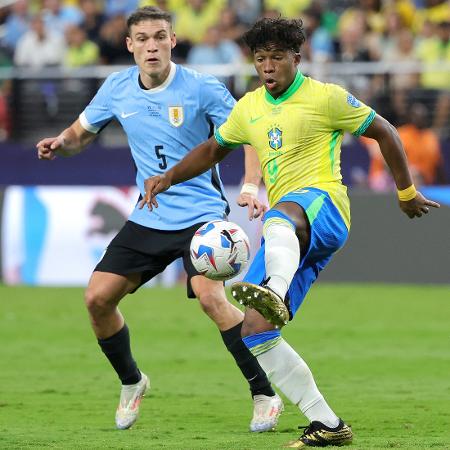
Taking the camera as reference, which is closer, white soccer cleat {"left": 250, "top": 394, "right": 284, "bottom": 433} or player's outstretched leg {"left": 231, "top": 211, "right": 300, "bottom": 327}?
player's outstretched leg {"left": 231, "top": 211, "right": 300, "bottom": 327}

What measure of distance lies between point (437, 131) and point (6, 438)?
12.7 meters

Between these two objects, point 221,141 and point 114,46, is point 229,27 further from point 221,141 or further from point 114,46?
point 221,141

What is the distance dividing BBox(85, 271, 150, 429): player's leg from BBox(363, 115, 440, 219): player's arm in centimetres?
195

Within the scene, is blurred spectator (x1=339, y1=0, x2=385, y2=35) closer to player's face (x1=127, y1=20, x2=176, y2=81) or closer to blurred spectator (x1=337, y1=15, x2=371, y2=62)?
blurred spectator (x1=337, y1=15, x2=371, y2=62)

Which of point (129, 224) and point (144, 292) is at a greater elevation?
point (129, 224)

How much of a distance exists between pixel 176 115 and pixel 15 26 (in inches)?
550

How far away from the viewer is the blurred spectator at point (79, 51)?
1989cm

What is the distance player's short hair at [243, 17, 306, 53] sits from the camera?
6.43m

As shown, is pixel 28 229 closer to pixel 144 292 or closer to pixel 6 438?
pixel 144 292

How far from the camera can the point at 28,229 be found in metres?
16.5

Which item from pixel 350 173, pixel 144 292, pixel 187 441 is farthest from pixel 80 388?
pixel 350 173

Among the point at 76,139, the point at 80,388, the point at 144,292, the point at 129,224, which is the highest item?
the point at 76,139

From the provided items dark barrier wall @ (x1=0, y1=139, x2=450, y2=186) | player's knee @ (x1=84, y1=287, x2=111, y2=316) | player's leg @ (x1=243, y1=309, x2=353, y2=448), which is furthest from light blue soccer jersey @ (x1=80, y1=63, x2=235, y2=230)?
dark barrier wall @ (x1=0, y1=139, x2=450, y2=186)

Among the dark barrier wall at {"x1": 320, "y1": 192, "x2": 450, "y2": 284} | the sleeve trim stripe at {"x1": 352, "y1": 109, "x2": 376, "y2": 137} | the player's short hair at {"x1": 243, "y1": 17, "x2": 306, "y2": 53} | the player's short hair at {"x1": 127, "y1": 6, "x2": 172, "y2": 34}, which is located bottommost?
the dark barrier wall at {"x1": 320, "y1": 192, "x2": 450, "y2": 284}
